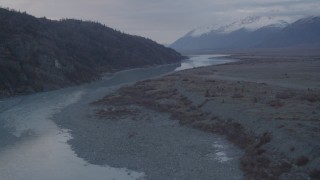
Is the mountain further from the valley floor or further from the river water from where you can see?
the valley floor

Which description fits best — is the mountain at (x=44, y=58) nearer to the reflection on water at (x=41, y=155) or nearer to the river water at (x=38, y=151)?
the river water at (x=38, y=151)

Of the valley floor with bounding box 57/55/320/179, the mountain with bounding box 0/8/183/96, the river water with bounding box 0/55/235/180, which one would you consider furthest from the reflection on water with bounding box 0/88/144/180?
the mountain with bounding box 0/8/183/96

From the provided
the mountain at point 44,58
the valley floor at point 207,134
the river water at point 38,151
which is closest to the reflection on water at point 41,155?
the river water at point 38,151

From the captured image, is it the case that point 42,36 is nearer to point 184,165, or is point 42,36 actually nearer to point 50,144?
point 50,144

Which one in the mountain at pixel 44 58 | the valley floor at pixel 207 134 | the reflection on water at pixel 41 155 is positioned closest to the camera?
the valley floor at pixel 207 134

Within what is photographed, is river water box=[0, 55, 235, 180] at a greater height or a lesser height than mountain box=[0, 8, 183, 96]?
lesser

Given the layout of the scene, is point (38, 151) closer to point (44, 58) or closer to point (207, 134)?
point (207, 134)

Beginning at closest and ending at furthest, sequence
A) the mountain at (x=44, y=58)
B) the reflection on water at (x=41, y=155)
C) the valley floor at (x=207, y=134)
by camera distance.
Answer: the valley floor at (x=207, y=134) < the reflection on water at (x=41, y=155) < the mountain at (x=44, y=58)

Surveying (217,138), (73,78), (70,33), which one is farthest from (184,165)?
(70,33)
